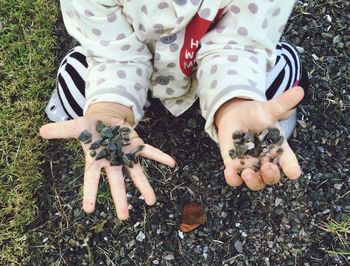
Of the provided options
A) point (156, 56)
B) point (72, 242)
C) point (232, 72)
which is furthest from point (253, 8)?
point (72, 242)

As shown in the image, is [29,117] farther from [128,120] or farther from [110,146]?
[110,146]

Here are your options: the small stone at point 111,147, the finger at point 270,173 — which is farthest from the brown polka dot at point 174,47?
the finger at point 270,173

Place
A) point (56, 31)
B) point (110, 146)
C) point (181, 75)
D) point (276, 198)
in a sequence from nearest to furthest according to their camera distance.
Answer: point (110, 146) < point (181, 75) < point (276, 198) < point (56, 31)

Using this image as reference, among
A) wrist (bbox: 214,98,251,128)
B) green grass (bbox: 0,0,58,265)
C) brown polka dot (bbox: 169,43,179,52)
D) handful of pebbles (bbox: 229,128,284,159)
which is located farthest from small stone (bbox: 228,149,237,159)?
green grass (bbox: 0,0,58,265)

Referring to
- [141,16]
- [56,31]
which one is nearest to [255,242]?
[141,16]

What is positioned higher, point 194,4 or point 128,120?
point 194,4

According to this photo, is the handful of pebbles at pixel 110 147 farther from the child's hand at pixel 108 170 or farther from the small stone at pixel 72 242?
the small stone at pixel 72 242

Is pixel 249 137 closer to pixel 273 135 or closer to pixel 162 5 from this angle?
pixel 273 135
